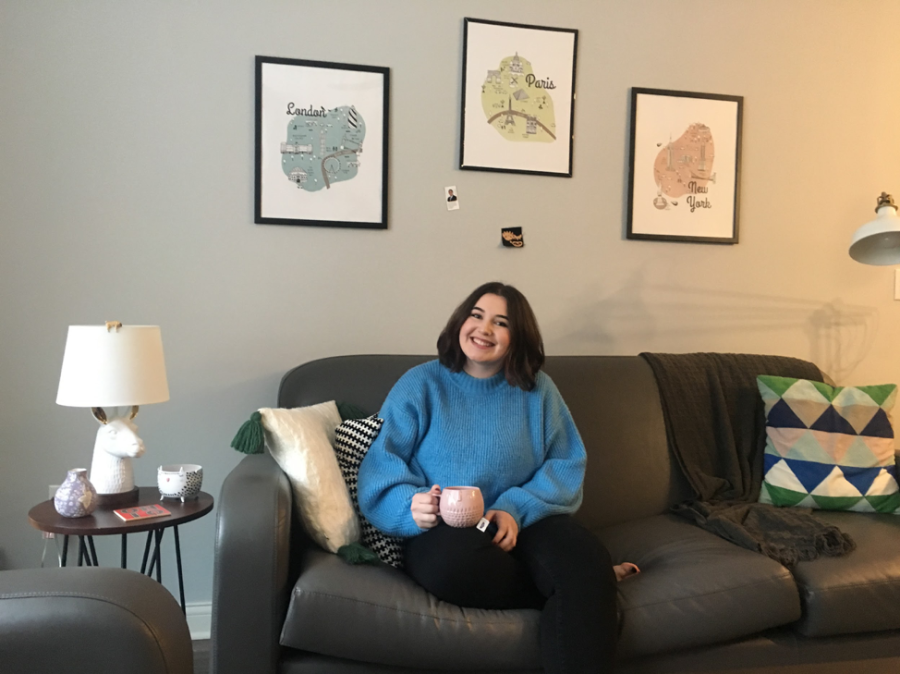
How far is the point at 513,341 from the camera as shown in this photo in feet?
5.84

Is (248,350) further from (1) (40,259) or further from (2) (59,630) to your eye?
(2) (59,630)

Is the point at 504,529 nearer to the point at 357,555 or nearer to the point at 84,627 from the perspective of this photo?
the point at 357,555

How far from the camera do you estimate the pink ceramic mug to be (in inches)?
58.4

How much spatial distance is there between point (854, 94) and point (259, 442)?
2.52 metres

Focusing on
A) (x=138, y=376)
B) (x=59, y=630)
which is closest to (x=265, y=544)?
(x=59, y=630)

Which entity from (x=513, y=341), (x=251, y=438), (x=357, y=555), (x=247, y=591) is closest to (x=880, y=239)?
(x=513, y=341)

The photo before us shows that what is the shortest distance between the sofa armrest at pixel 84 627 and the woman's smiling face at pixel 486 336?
0.99 metres

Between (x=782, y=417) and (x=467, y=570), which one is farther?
(x=782, y=417)

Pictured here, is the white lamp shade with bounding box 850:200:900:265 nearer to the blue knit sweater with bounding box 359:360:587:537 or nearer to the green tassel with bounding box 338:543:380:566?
the blue knit sweater with bounding box 359:360:587:537

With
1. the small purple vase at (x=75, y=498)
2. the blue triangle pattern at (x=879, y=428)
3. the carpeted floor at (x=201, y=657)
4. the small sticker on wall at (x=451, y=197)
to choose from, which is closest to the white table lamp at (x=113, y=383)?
the small purple vase at (x=75, y=498)

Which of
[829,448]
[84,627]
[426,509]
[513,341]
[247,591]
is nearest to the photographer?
[84,627]

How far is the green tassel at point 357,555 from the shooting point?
1538 mm

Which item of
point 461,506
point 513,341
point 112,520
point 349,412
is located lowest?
point 112,520

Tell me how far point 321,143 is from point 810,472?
5.88ft
